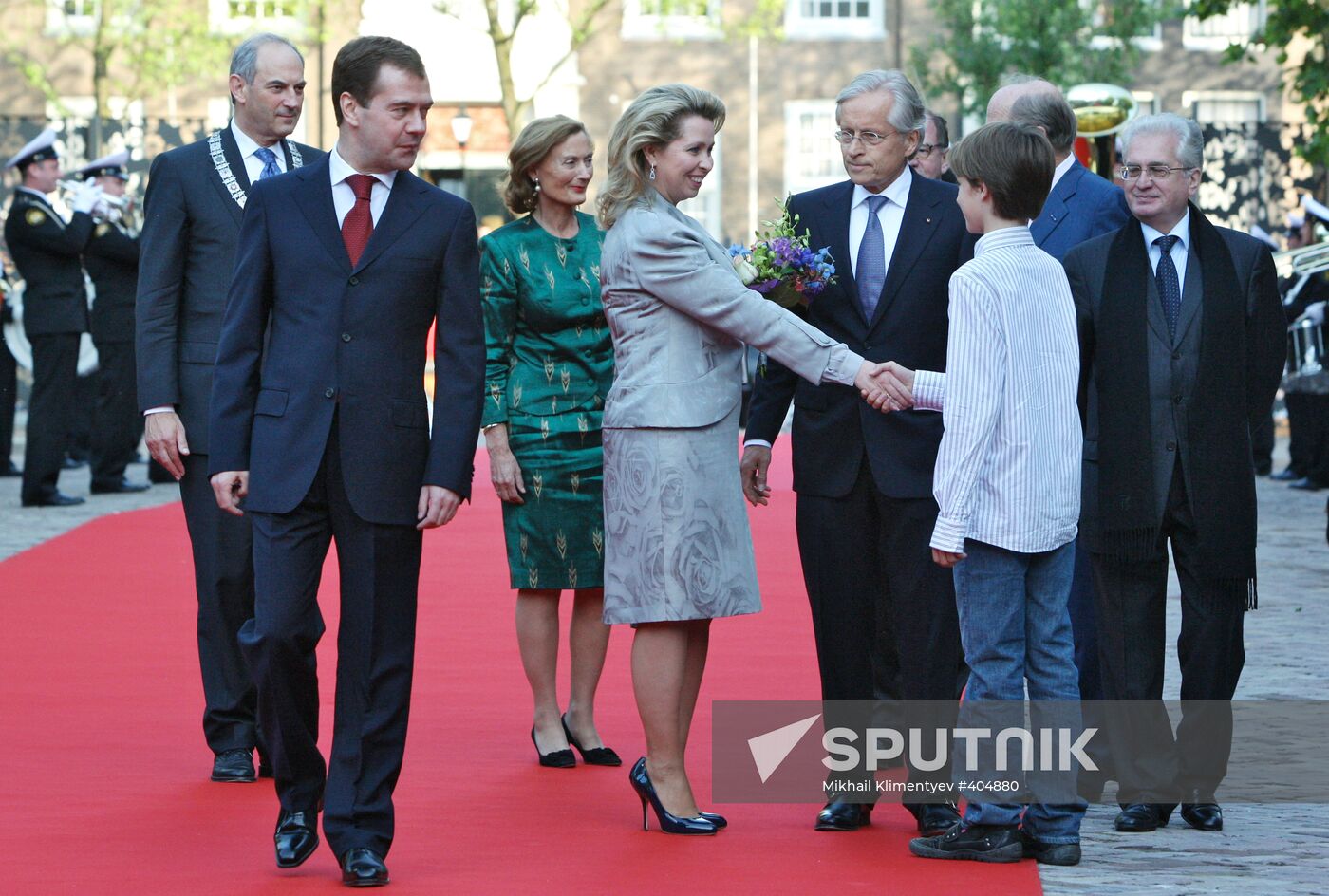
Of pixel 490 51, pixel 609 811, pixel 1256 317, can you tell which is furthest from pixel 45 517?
pixel 490 51

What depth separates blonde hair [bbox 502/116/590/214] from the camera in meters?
6.56

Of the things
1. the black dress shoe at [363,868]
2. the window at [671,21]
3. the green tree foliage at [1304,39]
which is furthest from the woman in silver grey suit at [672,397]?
the window at [671,21]

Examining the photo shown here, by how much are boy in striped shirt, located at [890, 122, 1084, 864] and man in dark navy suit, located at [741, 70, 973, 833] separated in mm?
295

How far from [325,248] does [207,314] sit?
1.25 m

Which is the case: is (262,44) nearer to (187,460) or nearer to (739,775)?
(187,460)

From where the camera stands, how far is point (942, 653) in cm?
552

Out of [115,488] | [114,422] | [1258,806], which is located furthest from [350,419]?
[115,488]

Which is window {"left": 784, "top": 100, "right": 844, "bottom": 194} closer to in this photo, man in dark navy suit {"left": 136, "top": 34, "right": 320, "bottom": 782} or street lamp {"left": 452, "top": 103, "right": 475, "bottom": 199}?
street lamp {"left": 452, "top": 103, "right": 475, "bottom": 199}

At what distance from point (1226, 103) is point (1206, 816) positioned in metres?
30.2

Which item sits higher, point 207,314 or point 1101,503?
point 207,314

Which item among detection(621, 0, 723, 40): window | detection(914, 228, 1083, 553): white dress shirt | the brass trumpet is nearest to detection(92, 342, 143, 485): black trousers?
the brass trumpet

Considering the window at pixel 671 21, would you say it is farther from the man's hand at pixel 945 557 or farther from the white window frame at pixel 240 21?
the man's hand at pixel 945 557

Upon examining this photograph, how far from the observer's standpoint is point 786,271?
213 inches

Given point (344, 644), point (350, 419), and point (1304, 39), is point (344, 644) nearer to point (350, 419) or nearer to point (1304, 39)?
point (350, 419)
